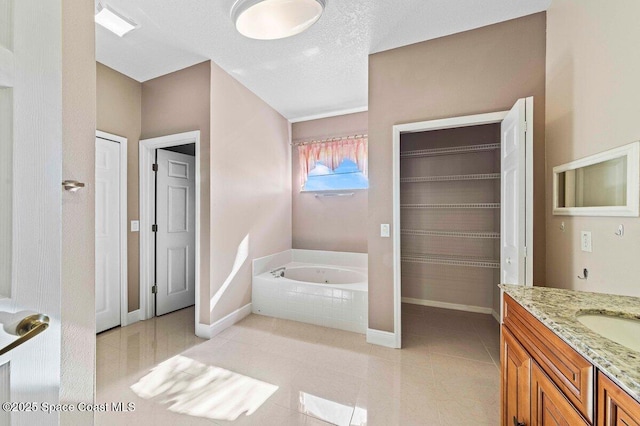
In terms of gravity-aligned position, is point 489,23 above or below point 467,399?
above

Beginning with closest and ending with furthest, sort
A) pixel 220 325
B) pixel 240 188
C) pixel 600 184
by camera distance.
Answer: pixel 600 184 → pixel 220 325 → pixel 240 188

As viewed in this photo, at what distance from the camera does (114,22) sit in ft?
6.59

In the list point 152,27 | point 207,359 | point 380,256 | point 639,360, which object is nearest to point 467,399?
point 380,256

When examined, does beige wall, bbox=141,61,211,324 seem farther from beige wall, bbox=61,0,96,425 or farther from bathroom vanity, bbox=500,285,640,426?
bathroom vanity, bbox=500,285,640,426

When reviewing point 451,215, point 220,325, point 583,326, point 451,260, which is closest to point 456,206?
point 451,215

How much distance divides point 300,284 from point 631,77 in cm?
282

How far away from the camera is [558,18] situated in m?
1.79

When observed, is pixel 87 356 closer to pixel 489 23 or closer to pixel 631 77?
pixel 631 77

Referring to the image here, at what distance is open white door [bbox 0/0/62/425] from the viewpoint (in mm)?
538

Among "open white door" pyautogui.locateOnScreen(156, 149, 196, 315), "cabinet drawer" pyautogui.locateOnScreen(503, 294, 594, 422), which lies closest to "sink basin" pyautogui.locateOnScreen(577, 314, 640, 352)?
"cabinet drawer" pyautogui.locateOnScreen(503, 294, 594, 422)

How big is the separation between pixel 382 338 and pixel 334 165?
7.97ft

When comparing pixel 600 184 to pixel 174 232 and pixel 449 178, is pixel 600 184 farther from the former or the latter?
pixel 174 232

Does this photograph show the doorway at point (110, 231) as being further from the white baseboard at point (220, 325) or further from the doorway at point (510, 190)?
the doorway at point (510, 190)

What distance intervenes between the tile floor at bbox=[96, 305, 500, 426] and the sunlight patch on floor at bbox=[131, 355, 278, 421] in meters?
0.05
